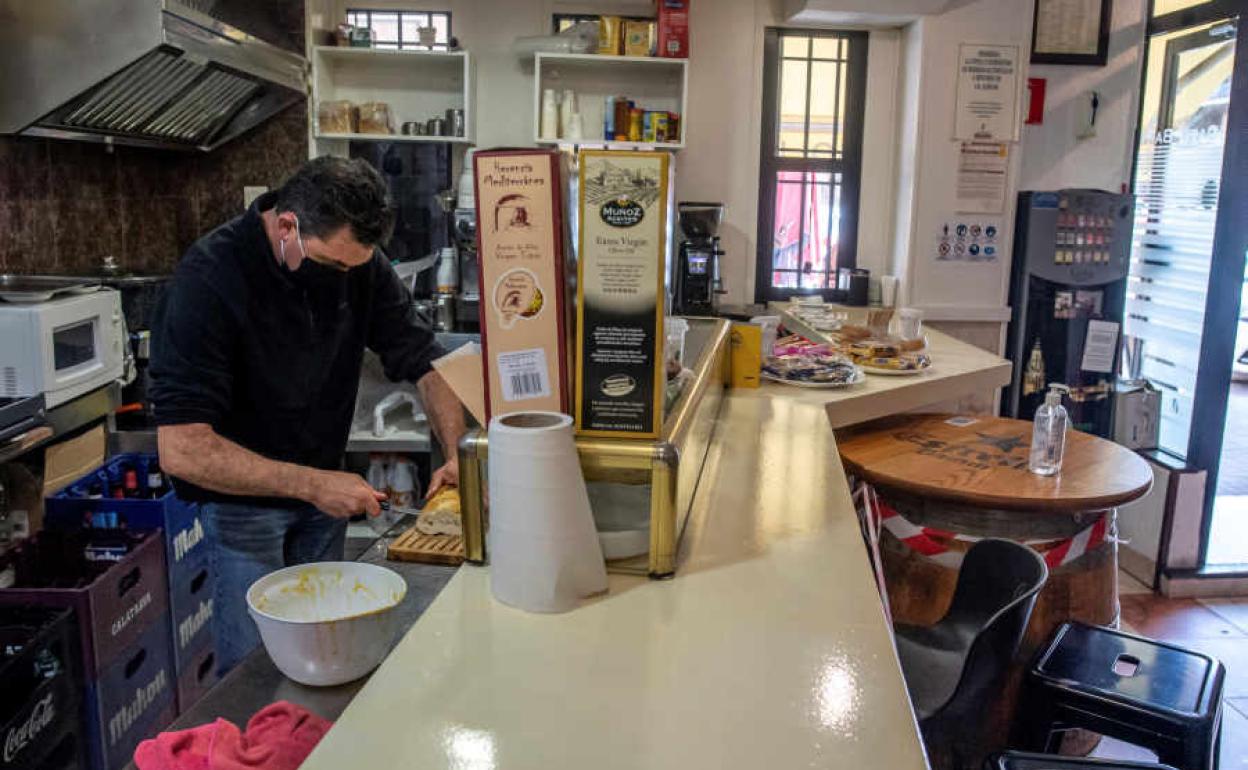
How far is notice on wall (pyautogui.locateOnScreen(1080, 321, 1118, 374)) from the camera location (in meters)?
4.86

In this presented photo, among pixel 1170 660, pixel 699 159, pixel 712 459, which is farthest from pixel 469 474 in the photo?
pixel 699 159

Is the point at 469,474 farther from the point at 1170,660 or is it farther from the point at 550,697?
the point at 1170,660

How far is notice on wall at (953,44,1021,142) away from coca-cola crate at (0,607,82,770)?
14.2 ft

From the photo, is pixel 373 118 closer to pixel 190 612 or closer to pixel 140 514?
pixel 140 514

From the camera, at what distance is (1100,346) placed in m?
4.88

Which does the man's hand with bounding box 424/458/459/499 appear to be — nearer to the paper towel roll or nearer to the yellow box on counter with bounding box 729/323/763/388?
the paper towel roll

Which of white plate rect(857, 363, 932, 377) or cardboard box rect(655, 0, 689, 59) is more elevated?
cardboard box rect(655, 0, 689, 59)

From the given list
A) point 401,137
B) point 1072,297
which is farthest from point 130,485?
point 1072,297

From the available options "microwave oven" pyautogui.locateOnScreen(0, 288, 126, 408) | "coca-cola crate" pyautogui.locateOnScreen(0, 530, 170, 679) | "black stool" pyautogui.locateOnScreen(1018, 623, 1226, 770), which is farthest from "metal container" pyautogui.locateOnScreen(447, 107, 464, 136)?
"black stool" pyautogui.locateOnScreen(1018, 623, 1226, 770)

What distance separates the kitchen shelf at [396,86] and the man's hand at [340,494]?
3.26 meters

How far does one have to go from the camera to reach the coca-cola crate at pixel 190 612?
3092 mm

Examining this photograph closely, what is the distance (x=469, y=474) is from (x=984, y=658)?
1.10 meters

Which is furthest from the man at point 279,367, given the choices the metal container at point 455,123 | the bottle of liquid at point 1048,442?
the metal container at point 455,123

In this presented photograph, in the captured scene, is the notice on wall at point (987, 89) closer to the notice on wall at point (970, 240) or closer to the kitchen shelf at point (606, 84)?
the notice on wall at point (970, 240)
